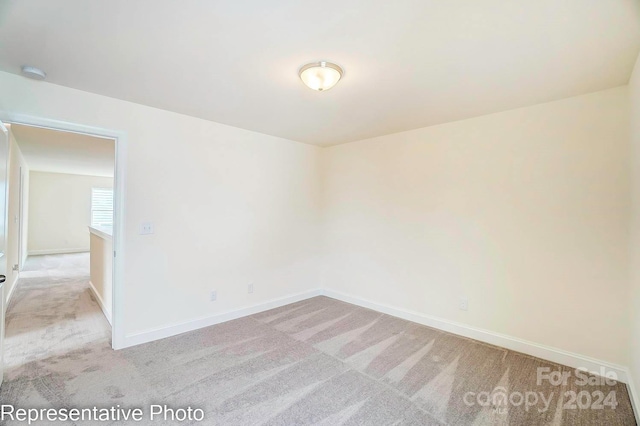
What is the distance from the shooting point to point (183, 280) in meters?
3.21

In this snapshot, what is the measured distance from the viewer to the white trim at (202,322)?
2876 mm

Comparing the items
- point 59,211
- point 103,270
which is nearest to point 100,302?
point 103,270

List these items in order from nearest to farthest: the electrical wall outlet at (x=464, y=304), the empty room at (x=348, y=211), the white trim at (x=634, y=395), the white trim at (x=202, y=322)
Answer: the empty room at (x=348, y=211)
the white trim at (x=634, y=395)
the white trim at (x=202, y=322)
the electrical wall outlet at (x=464, y=304)

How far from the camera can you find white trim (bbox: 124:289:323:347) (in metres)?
2.88

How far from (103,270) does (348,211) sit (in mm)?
3487

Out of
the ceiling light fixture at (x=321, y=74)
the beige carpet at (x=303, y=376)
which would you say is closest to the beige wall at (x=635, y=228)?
the beige carpet at (x=303, y=376)

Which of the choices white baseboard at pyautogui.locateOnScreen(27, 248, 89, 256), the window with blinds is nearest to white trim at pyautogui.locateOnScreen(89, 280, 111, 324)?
white baseboard at pyautogui.locateOnScreen(27, 248, 89, 256)

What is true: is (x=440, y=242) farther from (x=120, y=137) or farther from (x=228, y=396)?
(x=120, y=137)

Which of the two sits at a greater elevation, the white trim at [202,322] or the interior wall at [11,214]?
the interior wall at [11,214]

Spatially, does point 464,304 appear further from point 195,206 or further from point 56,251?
point 56,251

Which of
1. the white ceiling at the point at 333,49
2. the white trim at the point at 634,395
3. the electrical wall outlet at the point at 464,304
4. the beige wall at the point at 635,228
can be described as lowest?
the white trim at the point at 634,395

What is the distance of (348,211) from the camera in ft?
14.3

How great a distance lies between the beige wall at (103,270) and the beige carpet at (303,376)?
307 mm

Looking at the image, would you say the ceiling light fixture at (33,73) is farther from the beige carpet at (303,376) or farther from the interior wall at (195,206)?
the beige carpet at (303,376)
